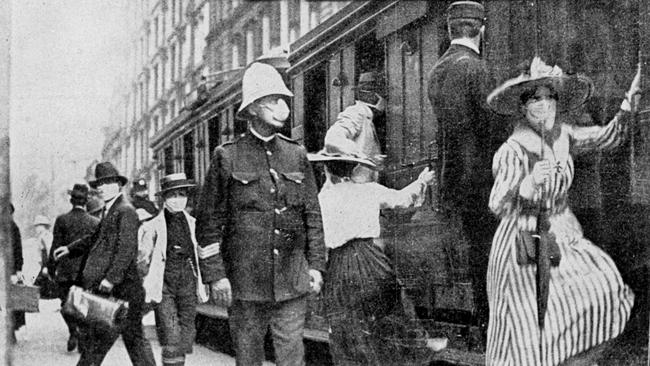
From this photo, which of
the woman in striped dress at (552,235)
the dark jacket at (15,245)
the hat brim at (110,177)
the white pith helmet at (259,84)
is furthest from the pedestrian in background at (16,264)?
the woman in striped dress at (552,235)

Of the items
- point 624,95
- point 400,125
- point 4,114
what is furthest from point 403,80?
point 4,114

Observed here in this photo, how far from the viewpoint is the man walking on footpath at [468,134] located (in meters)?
4.45

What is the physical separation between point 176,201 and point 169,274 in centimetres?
35

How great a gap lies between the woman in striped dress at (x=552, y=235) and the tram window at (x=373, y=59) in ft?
1.93

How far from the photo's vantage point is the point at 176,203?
4.26 meters

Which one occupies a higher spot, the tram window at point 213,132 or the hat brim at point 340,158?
the tram window at point 213,132

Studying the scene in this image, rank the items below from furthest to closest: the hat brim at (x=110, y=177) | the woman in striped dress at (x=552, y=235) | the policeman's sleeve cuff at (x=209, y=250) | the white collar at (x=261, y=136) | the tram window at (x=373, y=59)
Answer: the tram window at (x=373, y=59) → the woman in striped dress at (x=552, y=235) → the hat brim at (x=110, y=177) → the white collar at (x=261, y=136) → the policeman's sleeve cuff at (x=209, y=250)

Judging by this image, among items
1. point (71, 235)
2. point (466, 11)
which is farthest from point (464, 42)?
point (71, 235)

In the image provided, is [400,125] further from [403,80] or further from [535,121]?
[535,121]

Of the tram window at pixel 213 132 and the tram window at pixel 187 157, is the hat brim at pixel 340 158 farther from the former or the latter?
the tram window at pixel 187 157

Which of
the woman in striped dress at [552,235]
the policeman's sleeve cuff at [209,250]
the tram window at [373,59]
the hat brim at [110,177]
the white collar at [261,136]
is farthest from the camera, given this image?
the tram window at [373,59]

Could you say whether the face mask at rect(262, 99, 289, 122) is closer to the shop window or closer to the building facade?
the building facade

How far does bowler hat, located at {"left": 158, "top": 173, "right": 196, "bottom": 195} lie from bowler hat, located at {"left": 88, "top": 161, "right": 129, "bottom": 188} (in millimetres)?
177

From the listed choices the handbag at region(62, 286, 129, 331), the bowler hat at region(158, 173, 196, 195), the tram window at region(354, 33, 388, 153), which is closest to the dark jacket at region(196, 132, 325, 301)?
the bowler hat at region(158, 173, 196, 195)
